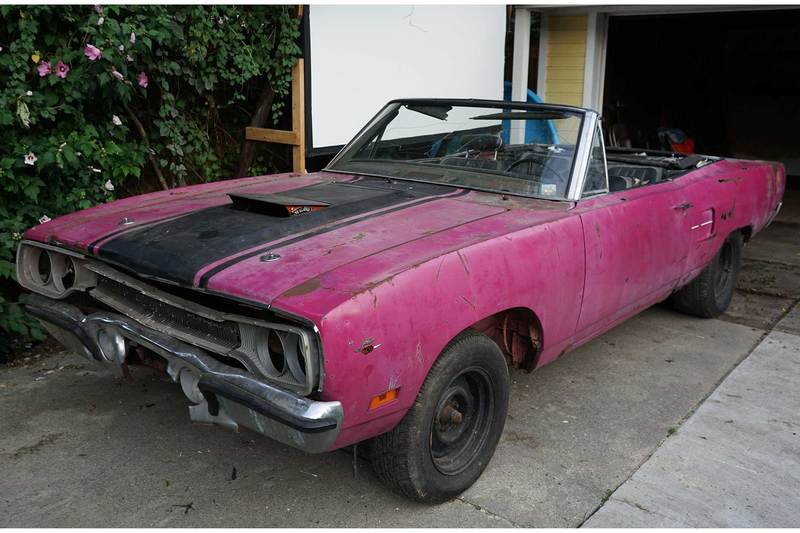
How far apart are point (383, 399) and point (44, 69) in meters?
3.23

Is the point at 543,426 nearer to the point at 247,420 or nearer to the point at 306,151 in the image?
the point at 247,420

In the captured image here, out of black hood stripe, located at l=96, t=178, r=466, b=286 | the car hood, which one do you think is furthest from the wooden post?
black hood stripe, located at l=96, t=178, r=466, b=286

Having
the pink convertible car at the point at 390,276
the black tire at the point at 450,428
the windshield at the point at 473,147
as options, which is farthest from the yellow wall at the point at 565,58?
the black tire at the point at 450,428

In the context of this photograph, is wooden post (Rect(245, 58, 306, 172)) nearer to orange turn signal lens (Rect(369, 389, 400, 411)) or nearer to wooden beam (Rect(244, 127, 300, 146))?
wooden beam (Rect(244, 127, 300, 146))

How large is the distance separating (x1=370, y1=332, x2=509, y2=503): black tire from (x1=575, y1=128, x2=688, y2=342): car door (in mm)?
712

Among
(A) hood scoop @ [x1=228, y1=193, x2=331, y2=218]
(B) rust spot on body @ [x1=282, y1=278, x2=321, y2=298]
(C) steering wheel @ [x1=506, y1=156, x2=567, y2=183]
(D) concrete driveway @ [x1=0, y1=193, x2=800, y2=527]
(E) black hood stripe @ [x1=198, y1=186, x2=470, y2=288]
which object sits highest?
(C) steering wheel @ [x1=506, y1=156, x2=567, y2=183]

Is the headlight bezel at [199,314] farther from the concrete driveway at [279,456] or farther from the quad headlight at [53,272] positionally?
the concrete driveway at [279,456]

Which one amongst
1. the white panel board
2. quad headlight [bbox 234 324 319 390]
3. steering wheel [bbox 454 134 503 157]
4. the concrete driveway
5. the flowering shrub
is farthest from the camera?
the white panel board

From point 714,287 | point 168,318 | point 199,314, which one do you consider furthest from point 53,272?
point 714,287

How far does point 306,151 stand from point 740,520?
422 centimetres

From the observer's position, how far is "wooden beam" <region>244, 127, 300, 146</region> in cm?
596

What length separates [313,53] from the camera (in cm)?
593

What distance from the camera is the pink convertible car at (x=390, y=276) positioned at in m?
2.46

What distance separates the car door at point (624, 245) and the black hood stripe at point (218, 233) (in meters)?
0.81
